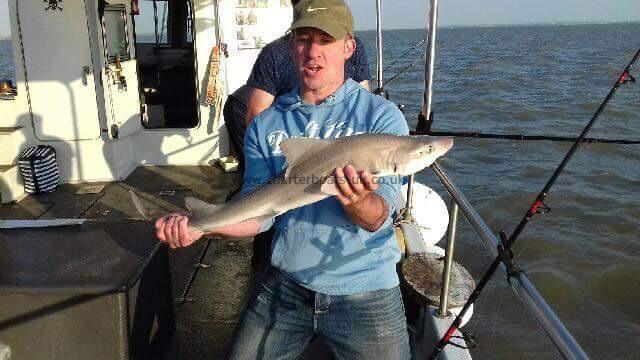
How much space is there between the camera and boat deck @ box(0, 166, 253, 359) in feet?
13.9

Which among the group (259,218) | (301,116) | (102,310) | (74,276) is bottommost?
(102,310)

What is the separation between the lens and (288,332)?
2951mm

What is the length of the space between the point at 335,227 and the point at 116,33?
7215 mm

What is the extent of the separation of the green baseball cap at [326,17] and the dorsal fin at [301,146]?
24.9 inches

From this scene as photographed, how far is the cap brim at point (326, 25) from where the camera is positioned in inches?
108

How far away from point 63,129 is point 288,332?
6.70 m

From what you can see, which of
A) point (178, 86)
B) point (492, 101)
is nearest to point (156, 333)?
point (178, 86)

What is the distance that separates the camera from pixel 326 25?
2.76 metres

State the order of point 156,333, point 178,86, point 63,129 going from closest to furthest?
1. point 156,333
2. point 63,129
3. point 178,86

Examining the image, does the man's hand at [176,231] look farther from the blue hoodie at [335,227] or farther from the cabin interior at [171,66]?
the cabin interior at [171,66]

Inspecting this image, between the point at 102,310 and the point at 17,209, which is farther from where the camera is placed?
the point at 17,209

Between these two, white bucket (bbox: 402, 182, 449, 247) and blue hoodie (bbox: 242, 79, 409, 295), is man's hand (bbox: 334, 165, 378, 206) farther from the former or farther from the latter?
white bucket (bbox: 402, 182, 449, 247)

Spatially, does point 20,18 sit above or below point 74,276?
above

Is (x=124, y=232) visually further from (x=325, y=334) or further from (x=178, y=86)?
(x=178, y=86)
